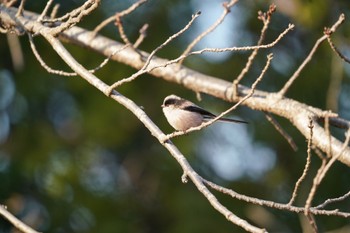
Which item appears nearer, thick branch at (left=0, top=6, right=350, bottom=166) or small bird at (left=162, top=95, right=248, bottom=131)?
thick branch at (left=0, top=6, right=350, bottom=166)

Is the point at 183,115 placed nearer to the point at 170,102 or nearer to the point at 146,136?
the point at 170,102

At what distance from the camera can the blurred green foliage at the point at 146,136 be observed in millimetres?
9867

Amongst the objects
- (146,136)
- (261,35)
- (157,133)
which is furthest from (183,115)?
(146,136)

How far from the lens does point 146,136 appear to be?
1130 cm

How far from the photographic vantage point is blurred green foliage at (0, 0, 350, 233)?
9867 millimetres

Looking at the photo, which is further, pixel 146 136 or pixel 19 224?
pixel 146 136

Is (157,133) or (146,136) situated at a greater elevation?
(146,136)

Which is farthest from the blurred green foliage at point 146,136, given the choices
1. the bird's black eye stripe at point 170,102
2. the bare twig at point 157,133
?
the bare twig at point 157,133

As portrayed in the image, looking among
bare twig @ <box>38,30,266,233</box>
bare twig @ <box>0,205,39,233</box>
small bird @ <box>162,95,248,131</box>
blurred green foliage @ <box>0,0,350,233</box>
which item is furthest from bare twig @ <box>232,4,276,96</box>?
blurred green foliage @ <box>0,0,350,233</box>

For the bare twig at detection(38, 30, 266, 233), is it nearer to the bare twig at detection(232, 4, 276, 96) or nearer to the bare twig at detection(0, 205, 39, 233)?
the bare twig at detection(0, 205, 39, 233)

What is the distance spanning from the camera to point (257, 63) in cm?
1042

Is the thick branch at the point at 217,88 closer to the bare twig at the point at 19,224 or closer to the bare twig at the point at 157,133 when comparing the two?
the bare twig at the point at 157,133

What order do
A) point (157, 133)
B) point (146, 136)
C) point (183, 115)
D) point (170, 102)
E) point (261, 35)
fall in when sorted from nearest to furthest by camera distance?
point (157, 133), point (261, 35), point (183, 115), point (170, 102), point (146, 136)

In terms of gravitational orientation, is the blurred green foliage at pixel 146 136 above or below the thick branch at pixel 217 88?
above
